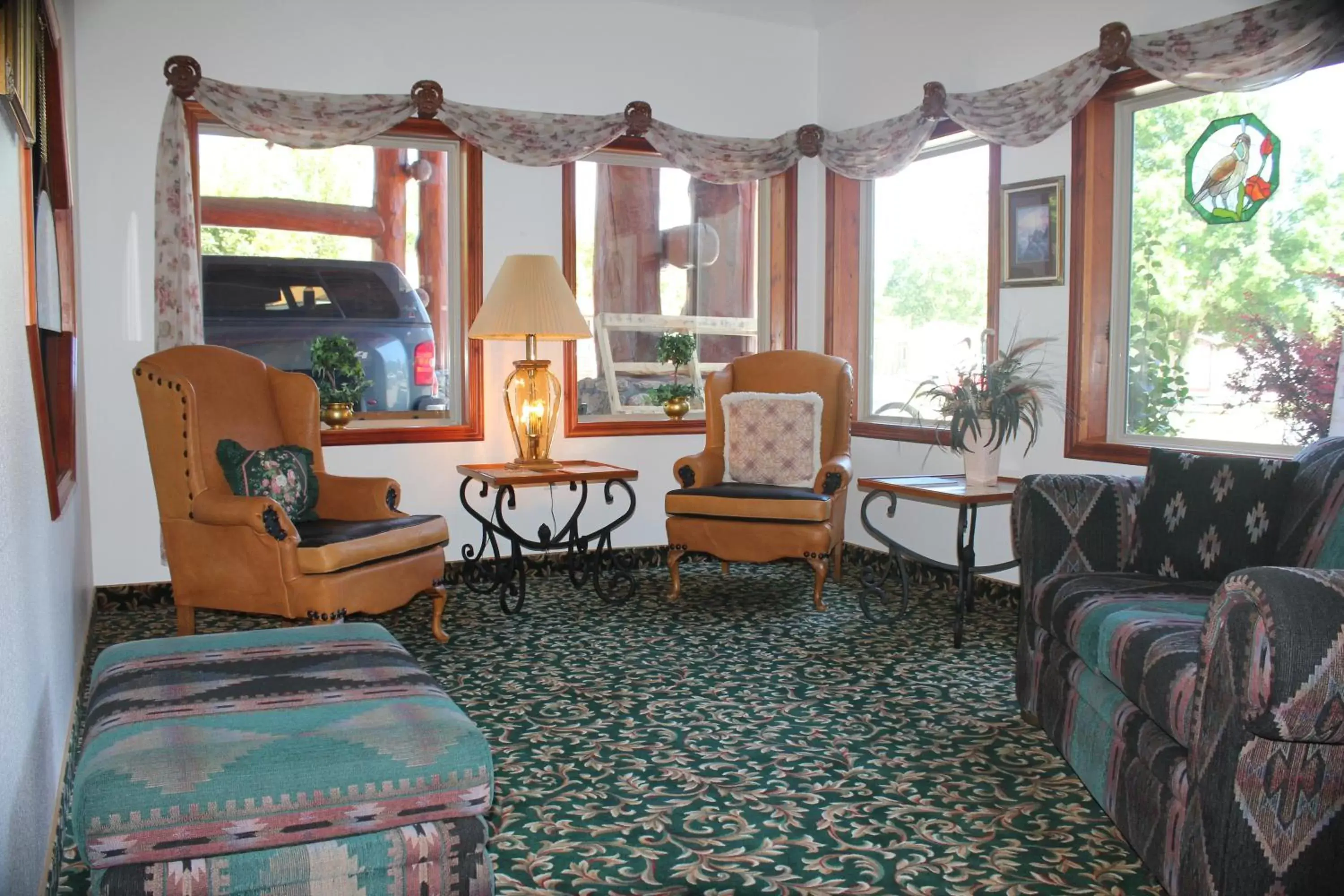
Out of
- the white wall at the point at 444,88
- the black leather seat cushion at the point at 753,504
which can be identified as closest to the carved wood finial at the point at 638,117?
the white wall at the point at 444,88

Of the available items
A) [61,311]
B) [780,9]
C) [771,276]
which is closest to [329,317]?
[61,311]

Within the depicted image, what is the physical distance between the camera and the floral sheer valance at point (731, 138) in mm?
3689

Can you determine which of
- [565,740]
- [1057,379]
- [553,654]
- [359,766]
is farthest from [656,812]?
[1057,379]

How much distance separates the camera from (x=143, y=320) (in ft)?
15.6

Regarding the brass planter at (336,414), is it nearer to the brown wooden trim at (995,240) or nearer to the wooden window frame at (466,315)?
the wooden window frame at (466,315)

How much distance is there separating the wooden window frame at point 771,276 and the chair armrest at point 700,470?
605 mm

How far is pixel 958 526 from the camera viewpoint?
454cm

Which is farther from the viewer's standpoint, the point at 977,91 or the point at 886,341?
the point at 886,341

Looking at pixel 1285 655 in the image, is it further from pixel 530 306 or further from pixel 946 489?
pixel 530 306

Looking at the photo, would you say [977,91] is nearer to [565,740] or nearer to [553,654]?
[553,654]

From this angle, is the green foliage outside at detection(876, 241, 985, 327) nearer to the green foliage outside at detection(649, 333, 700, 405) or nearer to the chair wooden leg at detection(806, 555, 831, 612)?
the green foliage outside at detection(649, 333, 700, 405)

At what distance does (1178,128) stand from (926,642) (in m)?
2.24

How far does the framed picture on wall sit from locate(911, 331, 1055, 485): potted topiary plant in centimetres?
33

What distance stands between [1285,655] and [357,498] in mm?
3350
